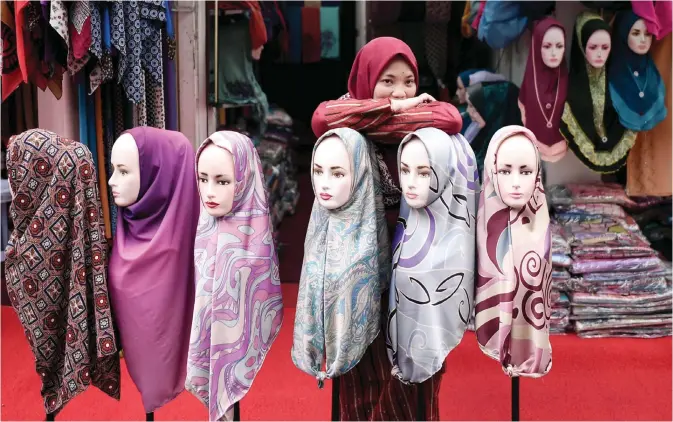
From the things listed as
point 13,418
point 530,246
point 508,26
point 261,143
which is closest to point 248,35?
point 261,143

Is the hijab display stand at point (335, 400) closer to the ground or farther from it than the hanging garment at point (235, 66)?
closer to the ground

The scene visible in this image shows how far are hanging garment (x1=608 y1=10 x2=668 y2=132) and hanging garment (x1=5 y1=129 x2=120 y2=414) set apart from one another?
8.81 ft

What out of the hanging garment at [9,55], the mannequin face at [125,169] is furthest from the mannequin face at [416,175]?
the hanging garment at [9,55]

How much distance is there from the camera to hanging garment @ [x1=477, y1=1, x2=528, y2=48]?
3.75 metres

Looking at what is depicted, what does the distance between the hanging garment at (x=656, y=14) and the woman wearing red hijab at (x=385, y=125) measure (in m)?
1.75

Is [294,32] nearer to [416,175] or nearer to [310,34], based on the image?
[310,34]

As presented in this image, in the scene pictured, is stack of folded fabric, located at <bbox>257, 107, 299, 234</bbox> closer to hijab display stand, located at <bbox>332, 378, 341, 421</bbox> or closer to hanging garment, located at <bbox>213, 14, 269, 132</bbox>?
hanging garment, located at <bbox>213, 14, 269, 132</bbox>

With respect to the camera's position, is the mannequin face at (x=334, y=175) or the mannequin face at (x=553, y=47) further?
the mannequin face at (x=553, y=47)

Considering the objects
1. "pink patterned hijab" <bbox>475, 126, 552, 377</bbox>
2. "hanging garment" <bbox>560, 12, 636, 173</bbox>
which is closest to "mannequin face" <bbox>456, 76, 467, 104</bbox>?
"hanging garment" <bbox>560, 12, 636, 173</bbox>

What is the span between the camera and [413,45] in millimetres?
5289

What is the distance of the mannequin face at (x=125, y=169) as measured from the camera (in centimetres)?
210

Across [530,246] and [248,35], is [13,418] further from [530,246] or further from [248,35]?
[248,35]

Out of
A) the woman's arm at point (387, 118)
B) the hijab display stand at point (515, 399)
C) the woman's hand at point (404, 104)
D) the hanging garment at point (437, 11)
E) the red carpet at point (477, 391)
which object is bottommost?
the red carpet at point (477, 391)

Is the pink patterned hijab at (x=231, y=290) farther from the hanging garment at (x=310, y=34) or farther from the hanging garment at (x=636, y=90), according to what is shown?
the hanging garment at (x=310, y=34)
